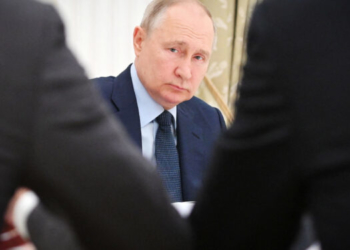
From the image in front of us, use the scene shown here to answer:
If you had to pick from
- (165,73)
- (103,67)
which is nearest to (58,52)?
(165,73)

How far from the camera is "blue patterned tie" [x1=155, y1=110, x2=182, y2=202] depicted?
1.90 metres

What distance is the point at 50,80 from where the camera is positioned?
690 millimetres

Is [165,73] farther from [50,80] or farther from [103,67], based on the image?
[50,80]

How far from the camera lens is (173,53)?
7.40 feet

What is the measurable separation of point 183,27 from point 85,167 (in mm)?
1595

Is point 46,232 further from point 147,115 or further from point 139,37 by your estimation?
point 139,37

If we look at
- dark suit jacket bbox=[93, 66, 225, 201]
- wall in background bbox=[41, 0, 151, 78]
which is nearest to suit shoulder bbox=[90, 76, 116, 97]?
dark suit jacket bbox=[93, 66, 225, 201]

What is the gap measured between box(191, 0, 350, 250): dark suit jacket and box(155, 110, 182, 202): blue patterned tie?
1.06 m

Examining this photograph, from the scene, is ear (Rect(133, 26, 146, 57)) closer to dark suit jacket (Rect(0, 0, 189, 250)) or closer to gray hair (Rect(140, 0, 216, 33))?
gray hair (Rect(140, 0, 216, 33))

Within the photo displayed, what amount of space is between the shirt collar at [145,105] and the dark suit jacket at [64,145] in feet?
4.18

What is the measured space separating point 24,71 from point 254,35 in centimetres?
34

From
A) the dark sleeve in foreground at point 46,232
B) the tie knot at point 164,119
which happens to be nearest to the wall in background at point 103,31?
the tie knot at point 164,119

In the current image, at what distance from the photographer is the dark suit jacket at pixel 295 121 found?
0.72m

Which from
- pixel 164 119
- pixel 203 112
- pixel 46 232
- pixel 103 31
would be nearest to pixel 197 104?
pixel 203 112
